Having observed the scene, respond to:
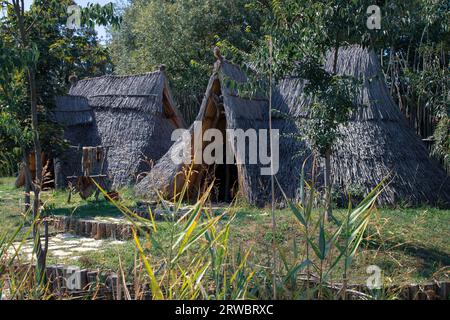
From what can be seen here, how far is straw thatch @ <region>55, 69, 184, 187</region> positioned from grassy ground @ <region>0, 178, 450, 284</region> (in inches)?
152

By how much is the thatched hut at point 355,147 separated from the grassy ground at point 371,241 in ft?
2.05

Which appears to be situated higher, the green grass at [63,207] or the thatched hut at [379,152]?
the thatched hut at [379,152]

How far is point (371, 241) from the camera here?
18.8ft

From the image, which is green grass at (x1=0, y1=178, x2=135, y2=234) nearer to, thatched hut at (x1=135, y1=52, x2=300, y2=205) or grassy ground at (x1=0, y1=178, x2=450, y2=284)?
grassy ground at (x1=0, y1=178, x2=450, y2=284)

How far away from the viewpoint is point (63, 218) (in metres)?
8.76

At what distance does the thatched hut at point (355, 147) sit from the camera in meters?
9.64

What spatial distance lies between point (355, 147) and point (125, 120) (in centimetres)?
696

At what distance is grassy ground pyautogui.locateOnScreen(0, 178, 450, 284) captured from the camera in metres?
5.74

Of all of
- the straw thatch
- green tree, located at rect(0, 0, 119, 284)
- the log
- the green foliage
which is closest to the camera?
green tree, located at rect(0, 0, 119, 284)

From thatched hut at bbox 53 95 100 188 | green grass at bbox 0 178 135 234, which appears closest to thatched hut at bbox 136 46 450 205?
green grass at bbox 0 178 135 234

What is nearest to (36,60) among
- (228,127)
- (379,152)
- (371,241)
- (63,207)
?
(371,241)

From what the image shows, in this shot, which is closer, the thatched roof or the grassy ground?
the grassy ground

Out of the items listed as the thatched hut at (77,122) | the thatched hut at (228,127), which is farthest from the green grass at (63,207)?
the thatched hut at (77,122)

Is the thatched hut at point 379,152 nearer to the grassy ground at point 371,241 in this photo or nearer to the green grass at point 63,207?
the grassy ground at point 371,241
